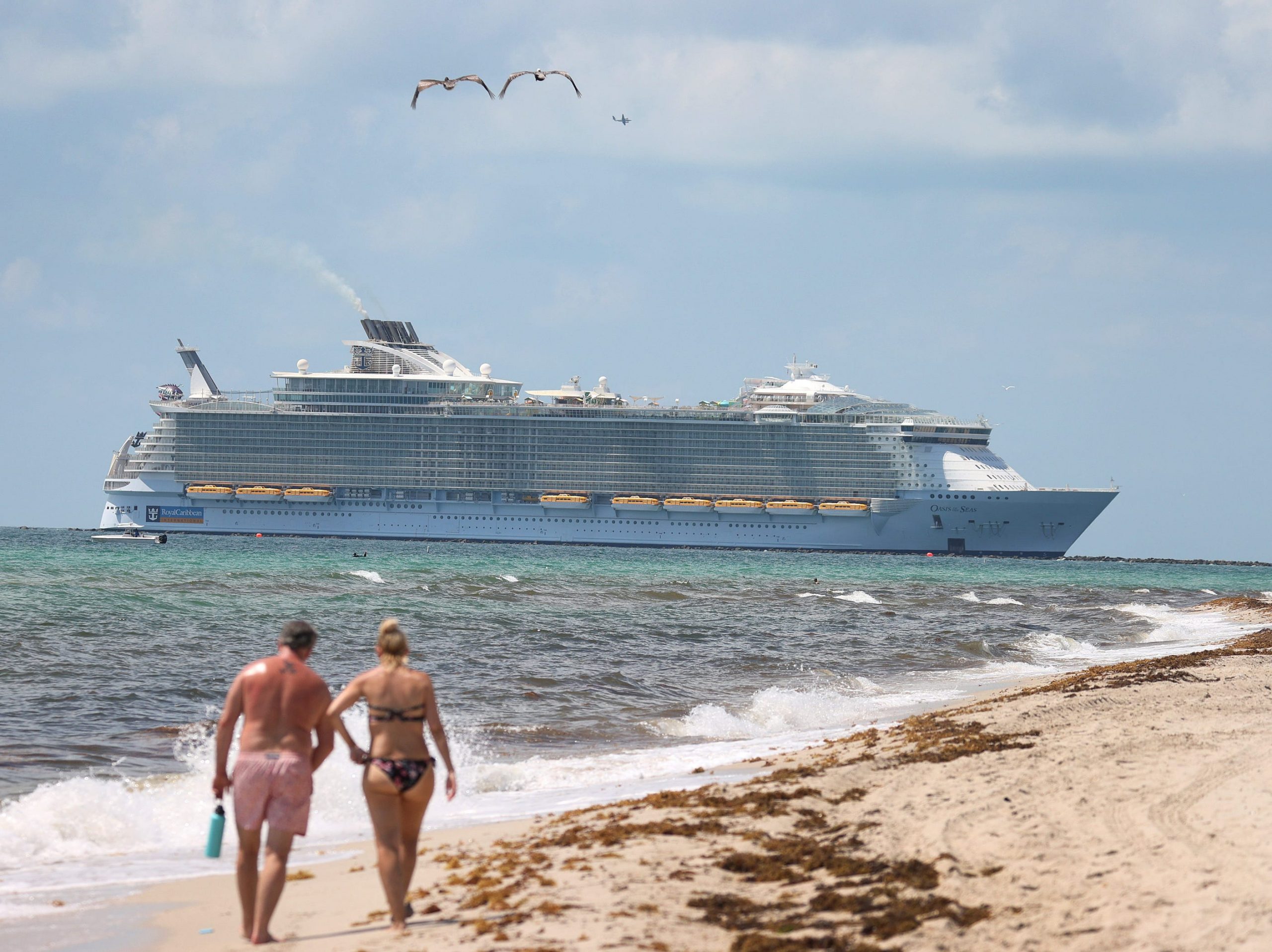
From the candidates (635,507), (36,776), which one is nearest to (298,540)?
(635,507)

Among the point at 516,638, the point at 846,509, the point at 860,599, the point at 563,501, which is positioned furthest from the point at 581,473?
the point at 516,638

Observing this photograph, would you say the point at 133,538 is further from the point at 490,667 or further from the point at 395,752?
the point at 395,752

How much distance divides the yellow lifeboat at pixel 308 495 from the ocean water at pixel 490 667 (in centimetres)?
4135

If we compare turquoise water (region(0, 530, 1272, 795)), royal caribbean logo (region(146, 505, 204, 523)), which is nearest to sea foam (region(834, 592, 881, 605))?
turquoise water (region(0, 530, 1272, 795))

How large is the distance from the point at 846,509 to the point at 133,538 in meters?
44.5

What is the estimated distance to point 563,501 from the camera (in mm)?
87500

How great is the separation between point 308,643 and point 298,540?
276 ft

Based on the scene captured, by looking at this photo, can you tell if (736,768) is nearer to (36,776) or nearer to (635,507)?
(36,776)

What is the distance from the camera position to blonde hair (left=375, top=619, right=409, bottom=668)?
20.1ft

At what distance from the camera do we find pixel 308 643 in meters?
Answer: 6.22

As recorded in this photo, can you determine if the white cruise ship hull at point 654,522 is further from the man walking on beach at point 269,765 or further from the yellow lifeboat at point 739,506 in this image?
the man walking on beach at point 269,765

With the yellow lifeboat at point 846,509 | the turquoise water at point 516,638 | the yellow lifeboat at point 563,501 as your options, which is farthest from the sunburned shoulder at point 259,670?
the yellow lifeboat at point 563,501

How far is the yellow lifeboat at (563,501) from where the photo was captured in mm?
87438

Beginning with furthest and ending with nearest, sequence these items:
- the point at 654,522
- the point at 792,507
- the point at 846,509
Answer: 1. the point at 654,522
2. the point at 792,507
3. the point at 846,509
